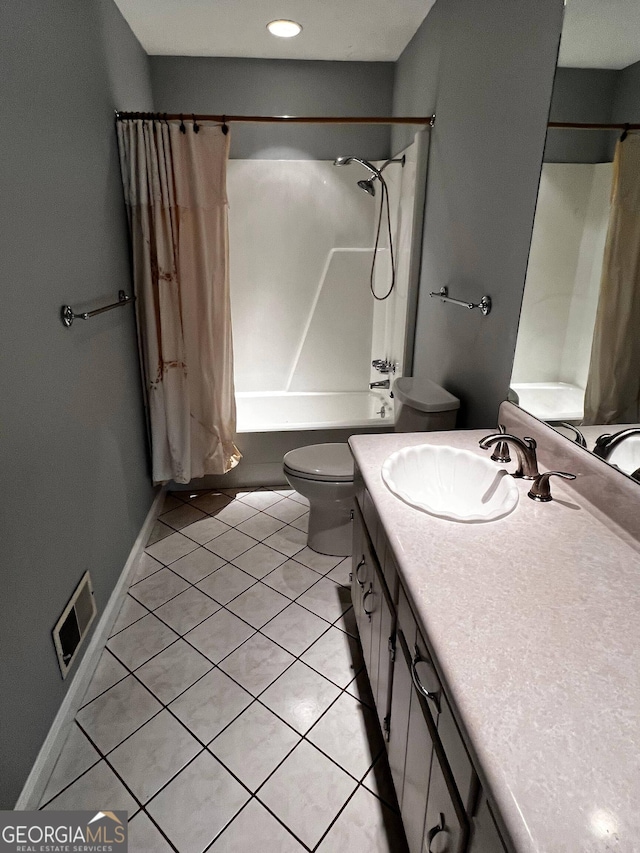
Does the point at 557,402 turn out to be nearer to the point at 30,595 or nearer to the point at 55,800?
the point at 30,595

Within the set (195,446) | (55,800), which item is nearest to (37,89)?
(195,446)

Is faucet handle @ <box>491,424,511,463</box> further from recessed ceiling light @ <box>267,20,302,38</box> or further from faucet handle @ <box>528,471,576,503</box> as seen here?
recessed ceiling light @ <box>267,20,302,38</box>

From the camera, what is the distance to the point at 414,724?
0.96m

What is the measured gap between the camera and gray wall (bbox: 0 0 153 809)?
1.15m

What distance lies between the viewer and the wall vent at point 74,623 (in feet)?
4.60

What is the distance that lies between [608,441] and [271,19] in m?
2.50

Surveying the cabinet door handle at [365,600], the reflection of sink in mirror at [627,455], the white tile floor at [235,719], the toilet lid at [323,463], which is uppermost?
the reflection of sink in mirror at [627,455]

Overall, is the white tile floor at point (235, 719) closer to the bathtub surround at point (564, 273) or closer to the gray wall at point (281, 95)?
the bathtub surround at point (564, 273)

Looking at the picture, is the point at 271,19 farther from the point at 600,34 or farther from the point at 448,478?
the point at 448,478

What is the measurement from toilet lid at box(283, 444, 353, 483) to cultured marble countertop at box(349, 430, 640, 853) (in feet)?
3.00

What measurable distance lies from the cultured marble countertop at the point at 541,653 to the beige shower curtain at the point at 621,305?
0.87ft

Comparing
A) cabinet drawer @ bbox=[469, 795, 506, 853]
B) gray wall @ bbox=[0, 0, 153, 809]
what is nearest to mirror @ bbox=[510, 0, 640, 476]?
cabinet drawer @ bbox=[469, 795, 506, 853]

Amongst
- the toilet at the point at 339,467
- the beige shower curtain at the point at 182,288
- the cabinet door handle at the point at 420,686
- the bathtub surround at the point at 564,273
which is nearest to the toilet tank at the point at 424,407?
the toilet at the point at 339,467

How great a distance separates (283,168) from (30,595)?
2.84 meters
